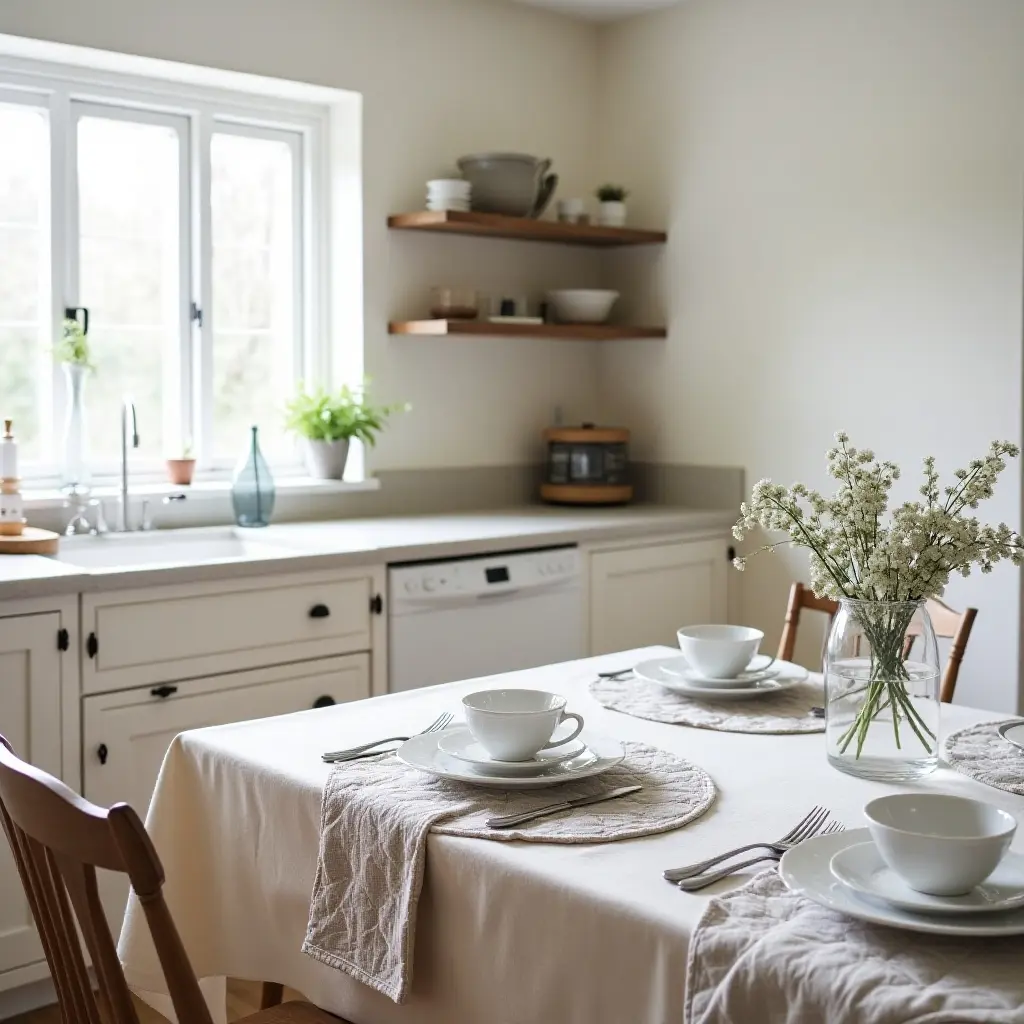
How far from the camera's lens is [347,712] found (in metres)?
1.82

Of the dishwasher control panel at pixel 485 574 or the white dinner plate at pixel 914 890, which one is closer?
the white dinner plate at pixel 914 890

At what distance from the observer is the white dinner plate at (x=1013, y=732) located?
1.65 meters

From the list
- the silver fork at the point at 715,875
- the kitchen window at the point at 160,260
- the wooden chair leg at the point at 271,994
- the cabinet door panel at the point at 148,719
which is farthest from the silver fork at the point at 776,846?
the kitchen window at the point at 160,260

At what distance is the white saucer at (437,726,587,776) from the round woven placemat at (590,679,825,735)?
0.77 feet

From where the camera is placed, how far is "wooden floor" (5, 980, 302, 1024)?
2.62 m

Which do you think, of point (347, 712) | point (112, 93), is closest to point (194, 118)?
point (112, 93)

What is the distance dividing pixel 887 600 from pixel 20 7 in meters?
2.60

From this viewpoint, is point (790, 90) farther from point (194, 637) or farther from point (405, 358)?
point (194, 637)

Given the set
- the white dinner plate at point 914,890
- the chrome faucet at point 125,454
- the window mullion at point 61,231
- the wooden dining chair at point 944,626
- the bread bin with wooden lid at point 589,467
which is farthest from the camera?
the bread bin with wooden lid at point 589,467

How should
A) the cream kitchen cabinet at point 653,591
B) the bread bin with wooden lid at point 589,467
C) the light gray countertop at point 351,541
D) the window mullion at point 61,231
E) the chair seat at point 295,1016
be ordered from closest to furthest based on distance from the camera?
1. the chair seat at point 295,1016
2. the light gray countertop at point 351,541
3. the window mullion at point 61,231
4. the cream kitchen cabinet at point 653,591
5. the bread bin with wooden lid at point 589,467

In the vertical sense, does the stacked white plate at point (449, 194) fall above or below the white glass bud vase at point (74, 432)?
above

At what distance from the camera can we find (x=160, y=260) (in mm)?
3635

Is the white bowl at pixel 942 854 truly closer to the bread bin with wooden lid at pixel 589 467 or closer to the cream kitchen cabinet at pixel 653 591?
the cream kitchen cabinet at pixel 653 591

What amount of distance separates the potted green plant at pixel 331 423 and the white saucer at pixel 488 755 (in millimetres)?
2171
